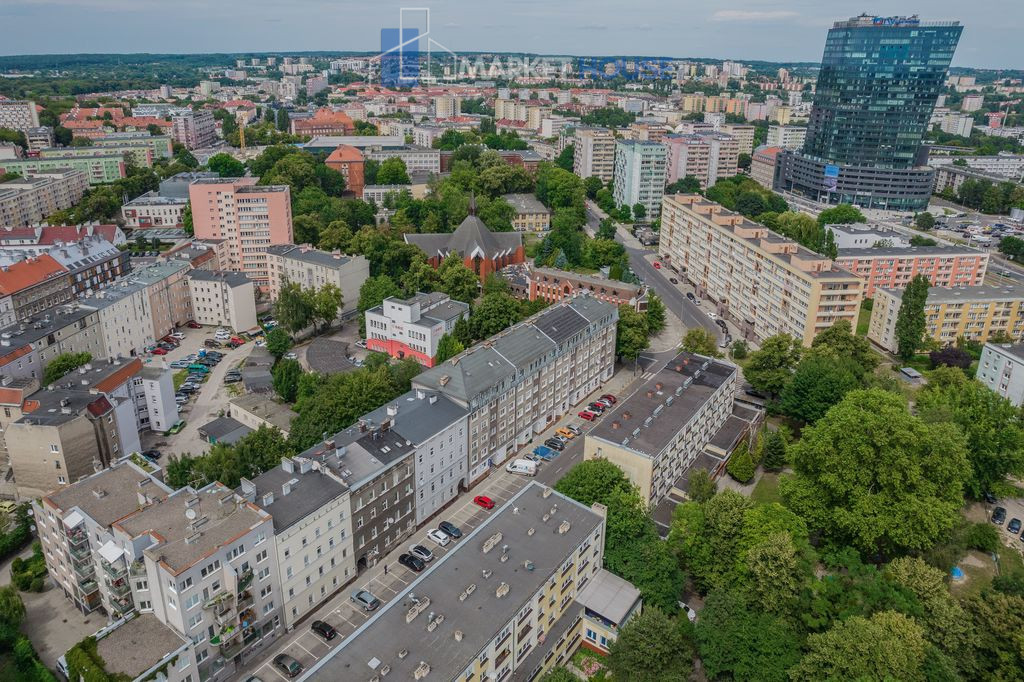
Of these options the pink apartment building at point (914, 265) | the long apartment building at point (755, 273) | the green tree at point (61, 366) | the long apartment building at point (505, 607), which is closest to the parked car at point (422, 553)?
the long apartment building at point (505, 607)

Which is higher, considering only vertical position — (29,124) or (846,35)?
(846,35)

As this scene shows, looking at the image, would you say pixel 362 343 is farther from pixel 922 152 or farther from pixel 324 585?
pixel 922 152

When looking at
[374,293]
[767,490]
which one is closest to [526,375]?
[767,490]

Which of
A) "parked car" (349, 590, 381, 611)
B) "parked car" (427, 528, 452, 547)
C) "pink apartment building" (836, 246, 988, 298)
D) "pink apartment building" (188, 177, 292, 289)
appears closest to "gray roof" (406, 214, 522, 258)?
"pink apartment building" (188, 177, 292, 289)

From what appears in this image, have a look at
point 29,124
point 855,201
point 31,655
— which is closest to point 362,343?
point 31,655

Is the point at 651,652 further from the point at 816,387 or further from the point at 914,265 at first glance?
the point at 914,265

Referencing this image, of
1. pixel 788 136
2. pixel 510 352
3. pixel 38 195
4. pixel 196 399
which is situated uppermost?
pixel 788 136
